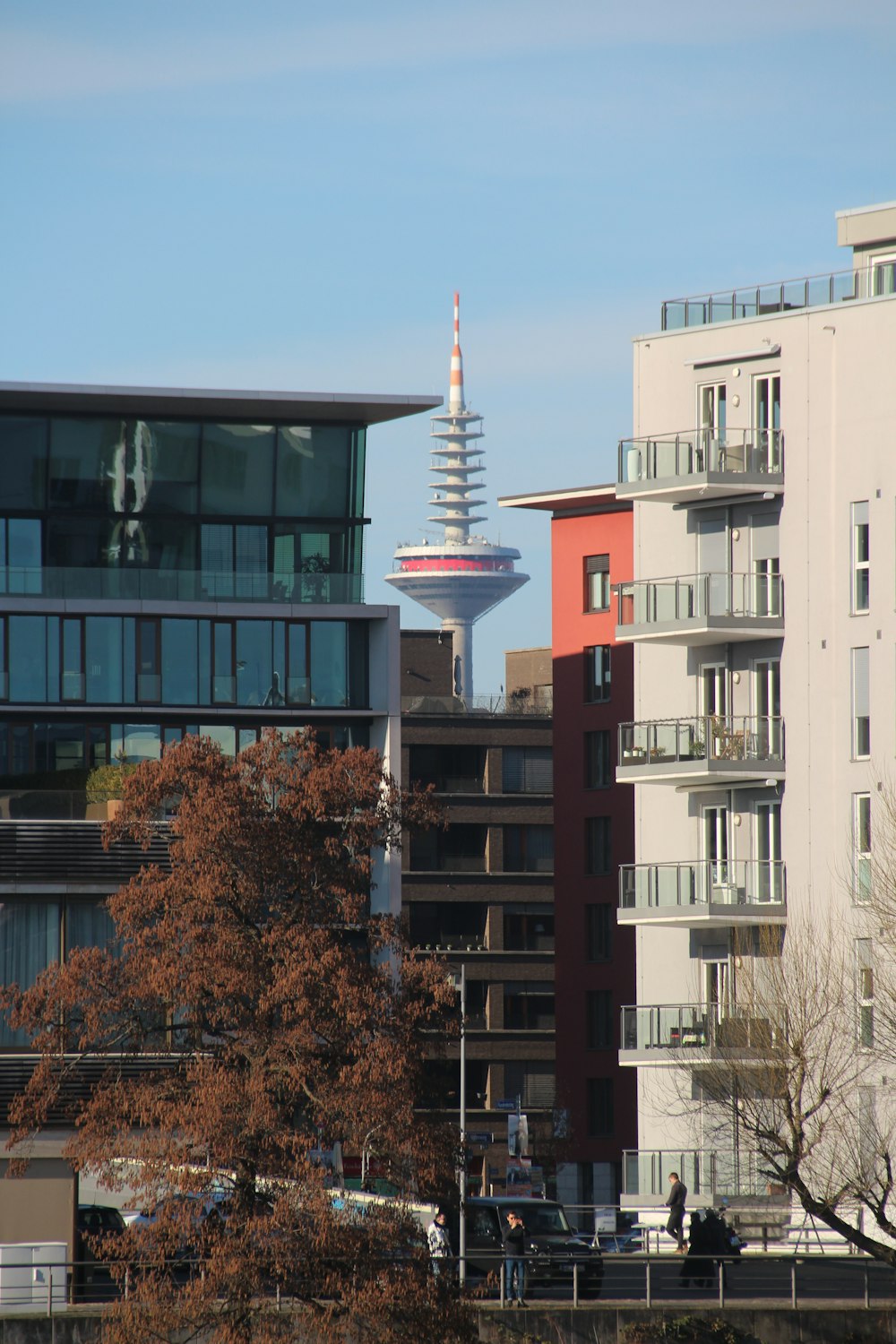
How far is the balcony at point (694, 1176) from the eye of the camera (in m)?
57.9

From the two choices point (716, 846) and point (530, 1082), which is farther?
point (530, 1082)

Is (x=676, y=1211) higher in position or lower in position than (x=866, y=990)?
lower

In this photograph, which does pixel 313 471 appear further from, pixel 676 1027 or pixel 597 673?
pixel 597 673

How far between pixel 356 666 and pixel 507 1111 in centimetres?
4151

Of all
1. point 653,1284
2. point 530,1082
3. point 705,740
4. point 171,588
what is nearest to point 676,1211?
point 653,1284

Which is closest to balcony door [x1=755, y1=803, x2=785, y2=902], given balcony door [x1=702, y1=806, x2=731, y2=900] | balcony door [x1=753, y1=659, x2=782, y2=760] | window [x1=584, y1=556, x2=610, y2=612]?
balcony door [x1=702, y1=806, x2=731, y2=900]

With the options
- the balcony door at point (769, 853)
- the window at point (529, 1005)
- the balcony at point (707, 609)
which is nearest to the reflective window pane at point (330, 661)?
the balcony at point (707, 609)

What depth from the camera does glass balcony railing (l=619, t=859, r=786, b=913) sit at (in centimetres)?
5975

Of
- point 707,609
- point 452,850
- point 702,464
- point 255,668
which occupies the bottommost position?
point 452,850

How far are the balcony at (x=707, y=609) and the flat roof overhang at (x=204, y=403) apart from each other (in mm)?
11407

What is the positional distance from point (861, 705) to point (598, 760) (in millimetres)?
38868

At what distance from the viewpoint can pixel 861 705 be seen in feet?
193

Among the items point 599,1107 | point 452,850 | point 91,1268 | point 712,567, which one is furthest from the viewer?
point 452,850

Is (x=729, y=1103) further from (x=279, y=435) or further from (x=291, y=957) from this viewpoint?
(x=279, y=435)
